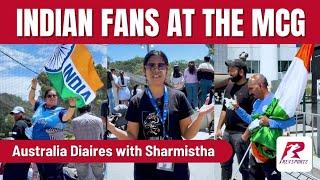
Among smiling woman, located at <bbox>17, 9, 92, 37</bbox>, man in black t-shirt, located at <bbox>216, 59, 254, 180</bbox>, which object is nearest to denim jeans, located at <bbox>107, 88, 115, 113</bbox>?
smiling woman, located at <bbox>17, 9, 92, 37</bbox>

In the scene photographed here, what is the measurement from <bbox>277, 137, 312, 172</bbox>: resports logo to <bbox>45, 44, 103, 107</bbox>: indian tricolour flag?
4.10 feet

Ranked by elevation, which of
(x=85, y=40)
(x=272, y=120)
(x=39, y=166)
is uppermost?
(x=85, y=40)

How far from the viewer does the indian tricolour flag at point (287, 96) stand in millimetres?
3662

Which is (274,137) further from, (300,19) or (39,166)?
(39,166)

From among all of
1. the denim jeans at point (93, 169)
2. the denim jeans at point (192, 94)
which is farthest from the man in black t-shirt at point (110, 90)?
the denim jeans at point (192, 94)

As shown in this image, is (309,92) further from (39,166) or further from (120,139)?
(39,166)

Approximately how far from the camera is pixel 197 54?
3.54 meters

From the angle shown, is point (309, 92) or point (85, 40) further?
point (309, 92)

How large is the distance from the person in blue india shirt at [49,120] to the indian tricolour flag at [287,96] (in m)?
1.28

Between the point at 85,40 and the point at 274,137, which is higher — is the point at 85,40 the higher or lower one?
the higher one

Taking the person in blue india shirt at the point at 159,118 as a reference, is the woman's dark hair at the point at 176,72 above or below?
above

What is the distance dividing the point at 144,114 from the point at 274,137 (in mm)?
864

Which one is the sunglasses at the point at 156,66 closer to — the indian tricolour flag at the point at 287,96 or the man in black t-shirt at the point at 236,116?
the man in black t-shirt at the point at 236,116

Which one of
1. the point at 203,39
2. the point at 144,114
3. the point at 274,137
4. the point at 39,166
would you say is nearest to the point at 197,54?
the point at 203,39
